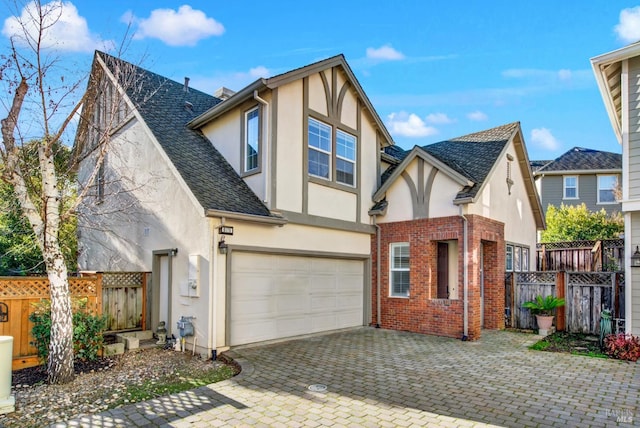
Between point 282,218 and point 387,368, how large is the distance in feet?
13.5

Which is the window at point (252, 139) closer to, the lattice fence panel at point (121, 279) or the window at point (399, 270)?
the lattice fence panel at point (121, 279)

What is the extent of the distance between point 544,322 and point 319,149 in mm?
7778

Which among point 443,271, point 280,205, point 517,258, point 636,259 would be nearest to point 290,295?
point 280,205

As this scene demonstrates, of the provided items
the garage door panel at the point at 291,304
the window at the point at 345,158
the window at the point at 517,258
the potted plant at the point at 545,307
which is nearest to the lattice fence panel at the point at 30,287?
the garage door panel at the point at 291,304

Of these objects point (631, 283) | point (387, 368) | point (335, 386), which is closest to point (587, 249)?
point (631, 283)

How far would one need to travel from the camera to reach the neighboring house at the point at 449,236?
34.6 ft

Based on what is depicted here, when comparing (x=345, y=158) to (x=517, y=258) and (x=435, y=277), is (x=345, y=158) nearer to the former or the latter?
(x=435, y=277)

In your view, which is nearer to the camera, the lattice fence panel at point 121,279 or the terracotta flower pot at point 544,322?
the lattice fence panel at point 121,279

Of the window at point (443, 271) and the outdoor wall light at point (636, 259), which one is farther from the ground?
the outdoor wall light at point (636, 259)

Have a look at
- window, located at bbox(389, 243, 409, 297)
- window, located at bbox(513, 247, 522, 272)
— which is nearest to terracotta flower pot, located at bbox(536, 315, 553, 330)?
window, located at bbox(513, 247, 522, 272)

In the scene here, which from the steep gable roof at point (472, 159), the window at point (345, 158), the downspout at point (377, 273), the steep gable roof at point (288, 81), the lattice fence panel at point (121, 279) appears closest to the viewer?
the lattice fence panel at point (121, 279)

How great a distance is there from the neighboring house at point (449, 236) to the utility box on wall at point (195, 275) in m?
5.78

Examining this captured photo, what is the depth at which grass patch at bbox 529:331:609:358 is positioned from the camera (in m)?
8.88

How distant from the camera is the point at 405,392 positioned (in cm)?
604
